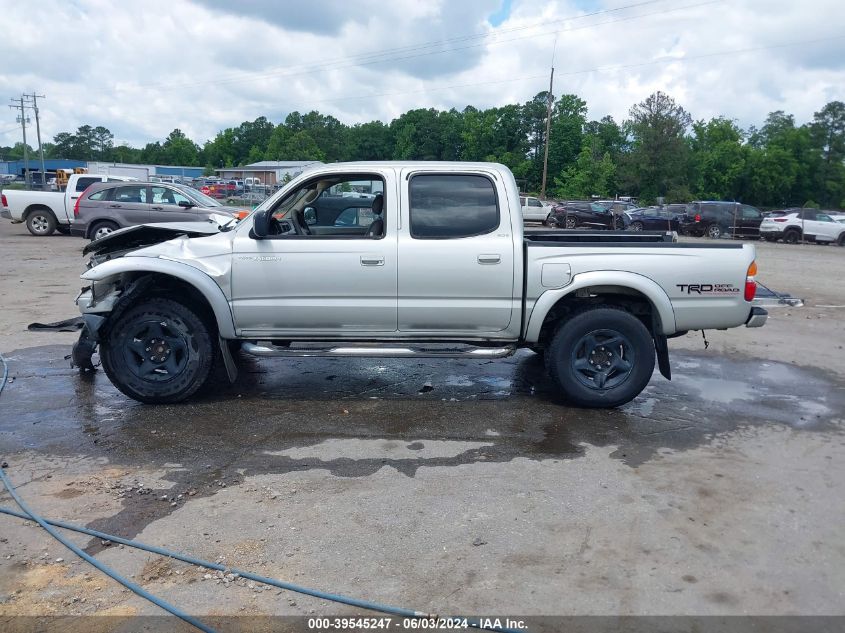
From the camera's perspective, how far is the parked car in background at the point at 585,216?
33438mm

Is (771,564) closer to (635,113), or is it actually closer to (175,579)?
(175,579)

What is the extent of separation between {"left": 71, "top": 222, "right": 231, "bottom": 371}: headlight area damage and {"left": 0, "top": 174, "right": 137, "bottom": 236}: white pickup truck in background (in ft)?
54.7

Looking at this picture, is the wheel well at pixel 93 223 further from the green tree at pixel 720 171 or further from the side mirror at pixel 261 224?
the green tree at pixel 720 171

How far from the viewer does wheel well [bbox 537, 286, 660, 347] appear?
237 inches

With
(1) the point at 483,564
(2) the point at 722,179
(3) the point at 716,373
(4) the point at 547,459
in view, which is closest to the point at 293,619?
(1) the point at 483,564

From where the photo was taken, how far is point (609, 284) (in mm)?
5816

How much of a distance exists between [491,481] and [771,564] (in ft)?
5.49

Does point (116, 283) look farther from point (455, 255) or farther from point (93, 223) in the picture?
point (93, 223)

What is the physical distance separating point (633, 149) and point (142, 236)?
6188 cm

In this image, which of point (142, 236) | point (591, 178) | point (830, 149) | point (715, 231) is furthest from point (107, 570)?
point (830, 149)

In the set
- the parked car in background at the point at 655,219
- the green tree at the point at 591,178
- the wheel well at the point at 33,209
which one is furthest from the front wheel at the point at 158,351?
the green tree at the point at 591,178

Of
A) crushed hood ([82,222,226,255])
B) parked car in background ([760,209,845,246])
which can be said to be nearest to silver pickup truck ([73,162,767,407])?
crushed hood ([82,222,226,255])

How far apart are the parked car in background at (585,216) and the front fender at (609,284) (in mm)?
27964

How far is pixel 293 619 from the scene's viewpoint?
3.13 meters
